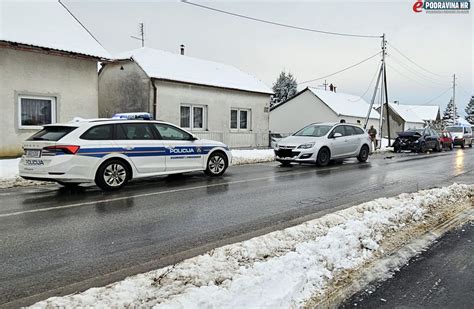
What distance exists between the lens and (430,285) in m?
3.94

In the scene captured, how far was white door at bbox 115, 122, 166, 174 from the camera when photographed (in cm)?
932

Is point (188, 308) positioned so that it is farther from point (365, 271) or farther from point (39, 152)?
point (39, 152)

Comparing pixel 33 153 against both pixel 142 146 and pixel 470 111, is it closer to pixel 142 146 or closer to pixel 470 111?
pixel 142 146

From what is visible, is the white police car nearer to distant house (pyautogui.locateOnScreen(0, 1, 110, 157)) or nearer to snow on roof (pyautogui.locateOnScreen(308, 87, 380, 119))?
distant house (pyautogui.locateOnScreen(0, 1, 110, 157))

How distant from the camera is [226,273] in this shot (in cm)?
381

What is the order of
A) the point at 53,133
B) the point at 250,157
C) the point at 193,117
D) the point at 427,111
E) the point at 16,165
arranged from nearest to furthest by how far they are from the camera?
the point at 53,133
the point at 16,165
the point at 250,157
the point at 193,117
the point at 427,111

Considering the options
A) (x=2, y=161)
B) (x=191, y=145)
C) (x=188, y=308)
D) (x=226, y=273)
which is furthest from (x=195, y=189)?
(x=2, y=161)

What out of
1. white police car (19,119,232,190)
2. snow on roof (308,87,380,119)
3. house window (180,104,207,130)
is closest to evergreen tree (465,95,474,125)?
snow on roof (308,87,380,119)

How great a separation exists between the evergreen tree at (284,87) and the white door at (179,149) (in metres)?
54.4

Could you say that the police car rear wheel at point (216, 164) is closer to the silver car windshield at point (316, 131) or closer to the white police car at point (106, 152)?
the white police car at point (106, 152)

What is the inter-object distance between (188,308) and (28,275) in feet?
6.63

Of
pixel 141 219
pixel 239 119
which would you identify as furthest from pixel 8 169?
pixel 239 119

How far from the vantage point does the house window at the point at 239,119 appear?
2297 centimetres

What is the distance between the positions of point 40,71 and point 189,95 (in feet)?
24.3
